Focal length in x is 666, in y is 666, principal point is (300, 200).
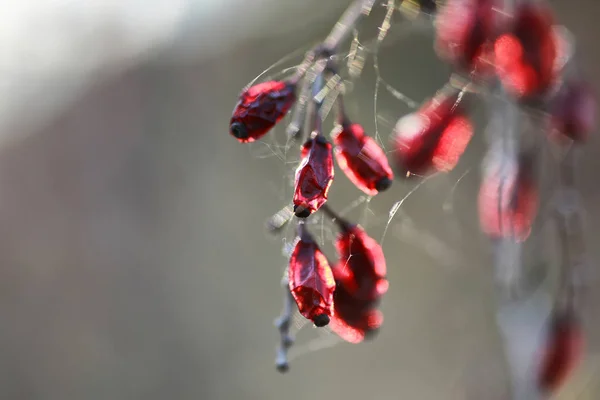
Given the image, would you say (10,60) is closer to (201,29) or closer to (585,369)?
(201,29)

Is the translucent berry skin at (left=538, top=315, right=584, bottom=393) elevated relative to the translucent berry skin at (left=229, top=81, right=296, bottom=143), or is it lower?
lower

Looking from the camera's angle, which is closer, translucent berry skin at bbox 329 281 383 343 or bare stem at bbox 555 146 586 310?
translucent berry skin at bbox 329 281 383 343

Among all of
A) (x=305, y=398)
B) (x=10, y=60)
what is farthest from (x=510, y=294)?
(x=10, y=60)

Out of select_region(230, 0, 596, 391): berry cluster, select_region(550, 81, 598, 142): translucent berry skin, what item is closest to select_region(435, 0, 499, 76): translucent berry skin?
select_region(230, 0, 596, 391): berry cluster

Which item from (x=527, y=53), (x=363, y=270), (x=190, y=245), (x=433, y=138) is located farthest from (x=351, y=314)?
(x=190, y=245)

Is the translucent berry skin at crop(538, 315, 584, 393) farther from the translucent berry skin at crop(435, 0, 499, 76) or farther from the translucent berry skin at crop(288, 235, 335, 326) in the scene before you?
the translucent berry skin at crop(288, 235, 335, 326)

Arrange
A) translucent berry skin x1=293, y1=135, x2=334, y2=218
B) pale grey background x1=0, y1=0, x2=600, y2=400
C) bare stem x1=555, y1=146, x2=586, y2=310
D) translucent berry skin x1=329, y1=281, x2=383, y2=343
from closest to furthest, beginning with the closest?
1. translucent berry skin x1=293, y1=135, x2=334, y2=218
2. translucent berry skin x1=329, y1=281, x2=383, y2=343
3. bare stem x1=555, y1=146, x2=586, y2=310
4. pale grey background x1=0, y1=0, x2=600, y2=400

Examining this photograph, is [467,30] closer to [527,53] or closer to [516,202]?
[527,53]

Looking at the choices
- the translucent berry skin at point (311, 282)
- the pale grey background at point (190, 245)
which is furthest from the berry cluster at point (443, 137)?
the pale grey background at point (190, 245)
